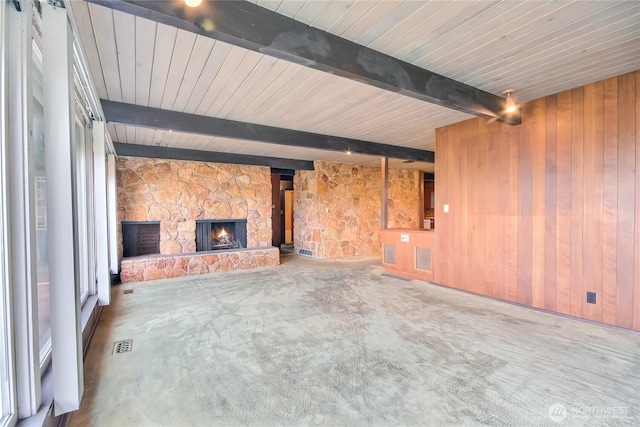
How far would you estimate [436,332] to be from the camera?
291cm

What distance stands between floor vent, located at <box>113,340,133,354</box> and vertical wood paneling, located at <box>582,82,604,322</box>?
463cm

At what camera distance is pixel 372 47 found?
2.31m

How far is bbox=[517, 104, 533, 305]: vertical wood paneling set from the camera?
11.9 feet

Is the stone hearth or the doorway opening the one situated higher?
the doorway opening

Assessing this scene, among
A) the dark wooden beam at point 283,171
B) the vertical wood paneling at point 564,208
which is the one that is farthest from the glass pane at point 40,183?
the dark wooden beam at point 283,171

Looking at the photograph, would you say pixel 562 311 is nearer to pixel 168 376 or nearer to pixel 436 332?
pixel 436 332

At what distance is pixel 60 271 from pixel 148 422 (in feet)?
3.26

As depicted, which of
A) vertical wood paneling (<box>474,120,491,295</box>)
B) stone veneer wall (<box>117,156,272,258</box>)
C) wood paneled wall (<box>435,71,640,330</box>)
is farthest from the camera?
stone veneer wall (<box>117,156,272,258</box>)

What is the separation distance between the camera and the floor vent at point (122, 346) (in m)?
2.57

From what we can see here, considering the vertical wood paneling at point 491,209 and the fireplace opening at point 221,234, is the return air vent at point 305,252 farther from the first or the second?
the vertical wood paneling at point 491,209

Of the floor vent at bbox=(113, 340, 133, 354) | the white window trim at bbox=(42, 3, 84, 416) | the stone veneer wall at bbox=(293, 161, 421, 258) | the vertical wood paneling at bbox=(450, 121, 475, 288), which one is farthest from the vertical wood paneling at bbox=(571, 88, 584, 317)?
the stone veneer wall at bbox=(293, 161, 421, 258)

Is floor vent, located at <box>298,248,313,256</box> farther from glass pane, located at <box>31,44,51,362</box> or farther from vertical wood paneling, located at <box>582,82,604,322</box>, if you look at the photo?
glass pane, located at <box>31,44,51,362</box>

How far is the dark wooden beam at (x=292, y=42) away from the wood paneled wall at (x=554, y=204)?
4.72 feet

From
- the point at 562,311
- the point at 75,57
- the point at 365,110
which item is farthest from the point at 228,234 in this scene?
the point at 562,311
